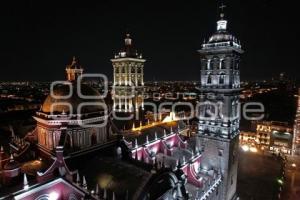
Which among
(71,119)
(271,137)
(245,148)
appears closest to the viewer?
(71,119)

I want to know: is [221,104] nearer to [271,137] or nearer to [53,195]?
[53,195]

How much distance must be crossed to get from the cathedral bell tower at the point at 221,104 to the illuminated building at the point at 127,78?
21.9 meters

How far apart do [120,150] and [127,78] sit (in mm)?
27538

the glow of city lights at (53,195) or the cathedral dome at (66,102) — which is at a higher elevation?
the cathedral dome at (66,102)

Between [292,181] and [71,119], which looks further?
[292,181]

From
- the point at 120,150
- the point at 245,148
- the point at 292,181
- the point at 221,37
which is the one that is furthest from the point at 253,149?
the point at 120,150

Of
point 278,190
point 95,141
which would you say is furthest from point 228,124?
point 95,141

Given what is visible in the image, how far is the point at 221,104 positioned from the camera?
2888 cm

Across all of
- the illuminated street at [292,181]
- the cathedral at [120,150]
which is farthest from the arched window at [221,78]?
the illuminated street at [292,181]

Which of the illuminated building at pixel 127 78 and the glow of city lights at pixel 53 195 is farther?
the illuminated building at pixel 127 78

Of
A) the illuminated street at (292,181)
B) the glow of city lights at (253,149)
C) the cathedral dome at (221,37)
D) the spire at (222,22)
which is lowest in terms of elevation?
the illuminated street at (292,181)

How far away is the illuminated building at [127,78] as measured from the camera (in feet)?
159

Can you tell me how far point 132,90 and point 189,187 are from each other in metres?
28.0

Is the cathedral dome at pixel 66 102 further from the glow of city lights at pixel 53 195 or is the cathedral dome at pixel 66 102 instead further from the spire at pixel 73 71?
the glow of city lights at pixel 53 195
